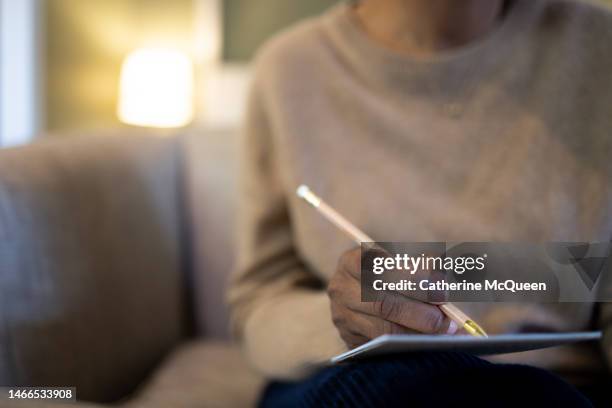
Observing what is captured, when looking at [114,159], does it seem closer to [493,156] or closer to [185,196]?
[185,196]

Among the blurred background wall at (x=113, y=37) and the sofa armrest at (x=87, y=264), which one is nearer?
the sofa armrest at (x=87, y=264)

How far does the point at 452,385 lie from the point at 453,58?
365 mm

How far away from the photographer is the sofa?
62 cm

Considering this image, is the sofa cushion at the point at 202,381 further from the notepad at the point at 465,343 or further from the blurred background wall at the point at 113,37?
the blurred background wall at the point at 113,37

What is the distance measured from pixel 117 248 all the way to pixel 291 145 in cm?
26

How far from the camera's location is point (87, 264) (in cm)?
72

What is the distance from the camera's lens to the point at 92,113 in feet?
6.72

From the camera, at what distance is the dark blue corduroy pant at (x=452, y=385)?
15.6 inches

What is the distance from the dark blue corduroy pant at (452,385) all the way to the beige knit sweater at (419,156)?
0.24ft

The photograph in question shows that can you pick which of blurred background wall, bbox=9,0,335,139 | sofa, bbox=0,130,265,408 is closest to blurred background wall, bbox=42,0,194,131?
blurred background wall, bbox=9,0,335,139

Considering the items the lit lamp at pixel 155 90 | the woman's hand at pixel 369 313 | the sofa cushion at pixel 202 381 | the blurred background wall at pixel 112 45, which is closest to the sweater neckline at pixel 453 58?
the woman's hand at pixel 369 313

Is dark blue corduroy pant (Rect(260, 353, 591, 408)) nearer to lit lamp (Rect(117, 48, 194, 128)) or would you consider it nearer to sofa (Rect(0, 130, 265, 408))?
sofa (Rect(0, 130, 265, 408))

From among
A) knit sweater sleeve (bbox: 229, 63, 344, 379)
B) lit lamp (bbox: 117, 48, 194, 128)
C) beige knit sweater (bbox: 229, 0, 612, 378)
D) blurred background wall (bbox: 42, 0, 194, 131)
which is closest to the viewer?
beige knit sweater (bbox: 229, 0, 612, 378)

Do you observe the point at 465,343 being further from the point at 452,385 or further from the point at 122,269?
the point at 122,269
